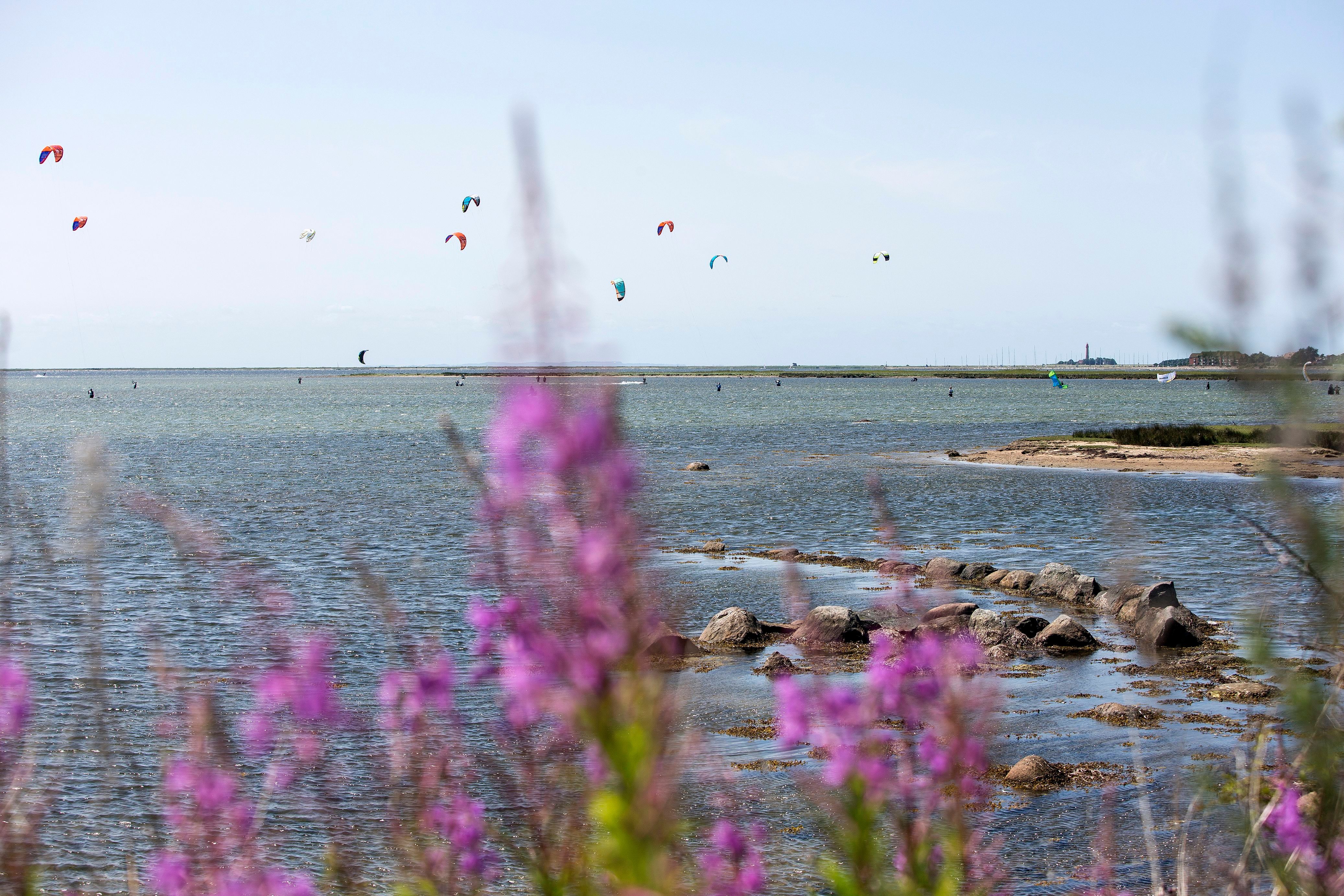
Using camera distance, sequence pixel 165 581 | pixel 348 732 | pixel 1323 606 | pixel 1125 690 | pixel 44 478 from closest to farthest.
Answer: pixel 1323 606
pixel 348 732
pixel 1125 690
pixel 165 581
pixel 44 478

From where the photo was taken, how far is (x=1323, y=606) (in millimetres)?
3172

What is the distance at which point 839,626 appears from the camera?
1816 centimetres

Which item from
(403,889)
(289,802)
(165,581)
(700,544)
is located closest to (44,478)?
(165,581)

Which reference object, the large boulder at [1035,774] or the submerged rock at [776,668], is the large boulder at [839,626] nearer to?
the submerged rock at [776,668]

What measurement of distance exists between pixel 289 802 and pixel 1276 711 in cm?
1185

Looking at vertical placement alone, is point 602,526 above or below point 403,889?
above

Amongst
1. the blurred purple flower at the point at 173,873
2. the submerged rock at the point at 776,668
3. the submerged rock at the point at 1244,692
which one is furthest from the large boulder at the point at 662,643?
the submerged rock at the point at 1244,692

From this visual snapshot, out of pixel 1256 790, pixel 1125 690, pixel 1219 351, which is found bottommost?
pixel 1125 690

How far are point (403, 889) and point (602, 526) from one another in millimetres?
1581

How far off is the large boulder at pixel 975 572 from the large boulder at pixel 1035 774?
41.9ft

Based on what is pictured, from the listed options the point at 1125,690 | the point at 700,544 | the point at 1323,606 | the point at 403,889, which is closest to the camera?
the point at 403,889

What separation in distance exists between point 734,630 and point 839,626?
1.79 meters

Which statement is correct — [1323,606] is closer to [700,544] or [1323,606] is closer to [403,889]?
[403,889]

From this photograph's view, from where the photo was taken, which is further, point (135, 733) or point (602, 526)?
point (135, 733)
